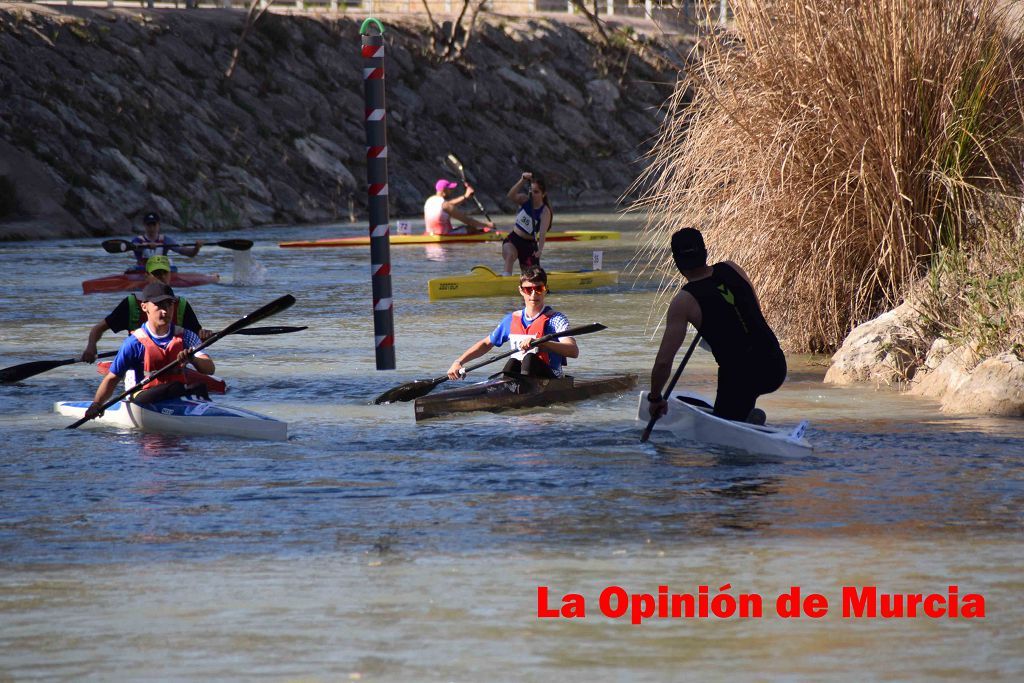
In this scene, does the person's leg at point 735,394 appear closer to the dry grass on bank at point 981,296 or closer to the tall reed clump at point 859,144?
the dry grass on bank at point 981,296

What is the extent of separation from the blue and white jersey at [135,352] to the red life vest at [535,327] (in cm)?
242

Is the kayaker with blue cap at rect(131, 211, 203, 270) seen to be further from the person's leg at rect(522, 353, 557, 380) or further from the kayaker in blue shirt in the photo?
the person's leg at rect(522, 353, 557, 380)

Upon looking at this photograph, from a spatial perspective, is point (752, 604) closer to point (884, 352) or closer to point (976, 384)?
point (976, 384)

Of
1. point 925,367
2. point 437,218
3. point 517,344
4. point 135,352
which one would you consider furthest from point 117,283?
point 925,367

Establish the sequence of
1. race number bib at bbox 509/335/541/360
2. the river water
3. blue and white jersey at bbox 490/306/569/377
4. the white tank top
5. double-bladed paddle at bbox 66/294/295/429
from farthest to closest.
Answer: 1. the white tank top
2. race number bib at bbox 509/335/541/360
3. blue and white jersey at bbox 490/306/569/377
4. double-bladed paddle at bbox 66/294/295/429
5. the river water

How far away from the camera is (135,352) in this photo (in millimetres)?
10664

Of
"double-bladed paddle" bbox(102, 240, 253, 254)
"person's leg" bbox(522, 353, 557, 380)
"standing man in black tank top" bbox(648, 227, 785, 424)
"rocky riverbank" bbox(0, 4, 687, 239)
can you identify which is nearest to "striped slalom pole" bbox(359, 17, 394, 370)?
"person's leg" bbox(522, 353, 557, 380)

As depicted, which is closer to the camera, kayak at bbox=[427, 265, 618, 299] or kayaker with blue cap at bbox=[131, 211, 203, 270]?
kayak at bbox=[427, 265, 618, 299]

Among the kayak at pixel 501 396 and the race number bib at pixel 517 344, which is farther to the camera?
the race number bib at pixel 517 344

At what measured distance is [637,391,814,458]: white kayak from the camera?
9.29m

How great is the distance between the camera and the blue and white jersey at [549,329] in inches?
452

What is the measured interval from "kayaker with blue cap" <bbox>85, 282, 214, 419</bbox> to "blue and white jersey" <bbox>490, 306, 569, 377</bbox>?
2.23 metres

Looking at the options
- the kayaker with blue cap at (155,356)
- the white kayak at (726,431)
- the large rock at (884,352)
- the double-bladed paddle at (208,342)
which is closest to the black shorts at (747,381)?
the white kayak at (726,431)

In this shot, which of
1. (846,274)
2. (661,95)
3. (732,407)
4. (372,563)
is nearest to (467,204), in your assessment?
(661,95)
